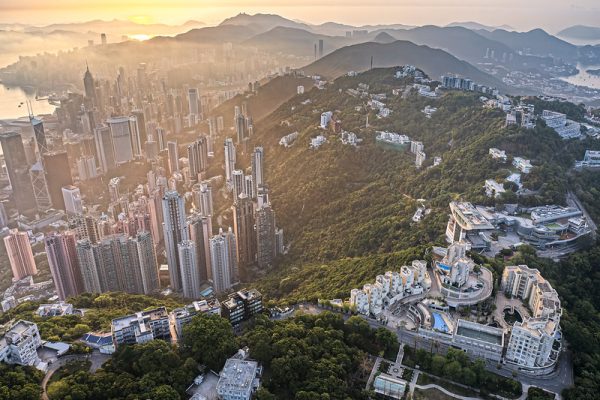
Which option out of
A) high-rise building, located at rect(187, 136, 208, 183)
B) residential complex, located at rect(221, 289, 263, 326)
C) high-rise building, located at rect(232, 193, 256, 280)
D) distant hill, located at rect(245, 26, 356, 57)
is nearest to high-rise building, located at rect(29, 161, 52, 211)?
high-rise building, located at rect(187, 136, 208, 183)

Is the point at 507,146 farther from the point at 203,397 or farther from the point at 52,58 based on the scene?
the point at 52,58

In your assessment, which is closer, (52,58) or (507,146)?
(507,146)

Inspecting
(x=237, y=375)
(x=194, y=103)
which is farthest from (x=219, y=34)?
(x=237, y=375)

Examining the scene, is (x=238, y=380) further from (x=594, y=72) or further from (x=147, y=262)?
(x=594, y=72)

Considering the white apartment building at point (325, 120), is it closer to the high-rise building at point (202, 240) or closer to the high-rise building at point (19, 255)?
the high-rise building at point (202, 240)

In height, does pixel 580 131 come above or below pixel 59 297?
above

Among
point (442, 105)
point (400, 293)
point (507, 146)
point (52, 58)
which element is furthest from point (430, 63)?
point (52, 58)
